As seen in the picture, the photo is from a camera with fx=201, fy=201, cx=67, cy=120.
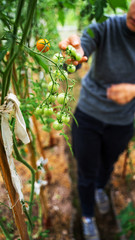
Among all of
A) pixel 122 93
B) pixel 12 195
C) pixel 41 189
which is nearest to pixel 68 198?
pixel 41 189

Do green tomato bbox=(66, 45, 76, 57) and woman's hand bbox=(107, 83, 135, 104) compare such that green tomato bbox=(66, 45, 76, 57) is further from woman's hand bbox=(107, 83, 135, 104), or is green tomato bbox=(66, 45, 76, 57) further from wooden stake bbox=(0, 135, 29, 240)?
woman's hand bbox=(107, 83, 135, 104)

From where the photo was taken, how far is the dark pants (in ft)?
4.09

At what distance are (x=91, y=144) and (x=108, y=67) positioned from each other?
0.47 meters

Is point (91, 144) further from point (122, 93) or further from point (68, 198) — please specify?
point (68, 198)

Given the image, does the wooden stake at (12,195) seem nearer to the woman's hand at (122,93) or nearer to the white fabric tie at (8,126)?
the white fabric tie at (8,126)

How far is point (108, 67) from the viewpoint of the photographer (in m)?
1.15

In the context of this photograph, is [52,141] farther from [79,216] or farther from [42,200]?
[42,200]

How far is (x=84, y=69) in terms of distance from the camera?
379cm

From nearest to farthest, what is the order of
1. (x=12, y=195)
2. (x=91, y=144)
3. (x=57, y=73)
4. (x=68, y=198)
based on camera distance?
(x=57, y=73) → (x=12, y=195) → (x=91, y=144) → (x=68, y=198)

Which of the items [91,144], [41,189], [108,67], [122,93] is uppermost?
[108,67]

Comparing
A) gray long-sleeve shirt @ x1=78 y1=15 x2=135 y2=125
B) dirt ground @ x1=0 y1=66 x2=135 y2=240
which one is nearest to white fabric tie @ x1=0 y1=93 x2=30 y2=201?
gray long-sleeve shirt @ x1=78 y1=15 x2=135 y2=125

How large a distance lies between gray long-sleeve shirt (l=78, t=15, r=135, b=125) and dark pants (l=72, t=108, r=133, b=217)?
53 mm

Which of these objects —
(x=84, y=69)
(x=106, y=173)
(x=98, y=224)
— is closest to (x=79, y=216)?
(x=98, y=224)

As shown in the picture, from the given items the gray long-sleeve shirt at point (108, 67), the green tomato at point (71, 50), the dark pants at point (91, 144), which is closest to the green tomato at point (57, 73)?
the green tomato at point (71, 50)
